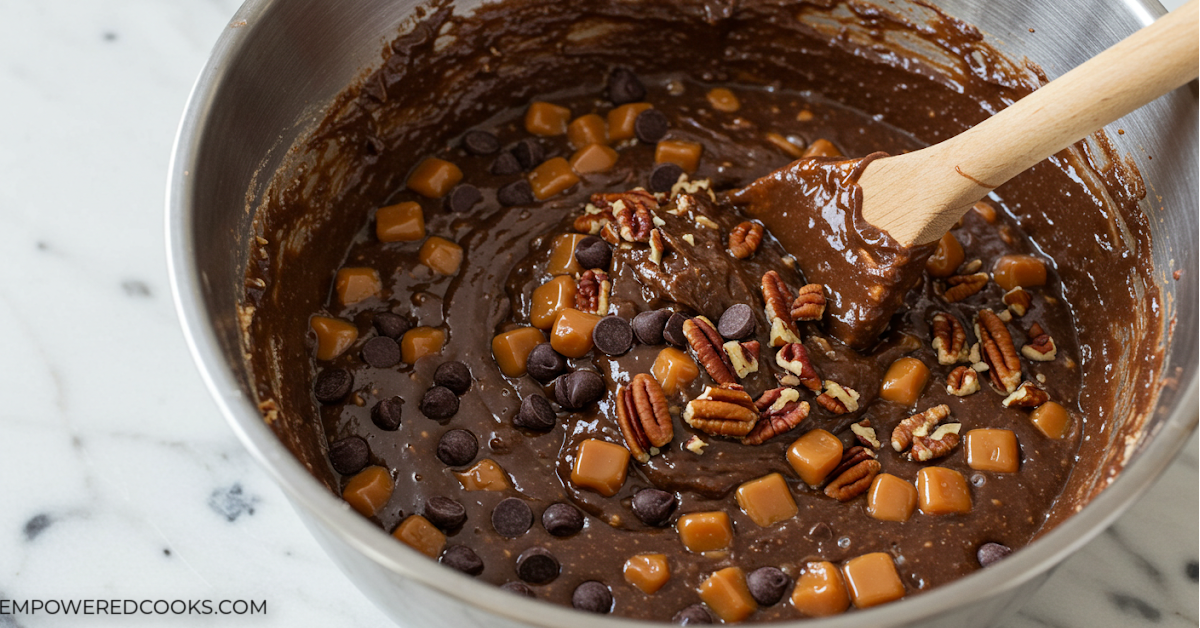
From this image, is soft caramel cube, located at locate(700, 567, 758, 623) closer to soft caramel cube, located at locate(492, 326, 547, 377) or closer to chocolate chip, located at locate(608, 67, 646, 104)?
soft caramel cube, located at locate(492, 326, 547, 377)

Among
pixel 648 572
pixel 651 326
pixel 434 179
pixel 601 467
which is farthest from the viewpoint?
pixel 434 179

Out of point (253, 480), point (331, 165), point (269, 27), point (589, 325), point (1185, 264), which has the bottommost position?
point (253, 480)

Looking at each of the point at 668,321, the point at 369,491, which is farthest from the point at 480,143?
the point at 369,491

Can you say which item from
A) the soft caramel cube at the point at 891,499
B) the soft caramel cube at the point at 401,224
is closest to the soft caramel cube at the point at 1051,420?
the soft caramel cube at the point at 891,499

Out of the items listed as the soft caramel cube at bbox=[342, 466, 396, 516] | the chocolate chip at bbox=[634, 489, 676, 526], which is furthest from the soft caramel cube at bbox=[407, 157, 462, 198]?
the chocolate chip at bbox=[634, 489, 676, 526]

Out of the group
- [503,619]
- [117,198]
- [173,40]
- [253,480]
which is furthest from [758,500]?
[173,40]

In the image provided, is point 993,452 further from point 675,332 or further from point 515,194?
point 515,194

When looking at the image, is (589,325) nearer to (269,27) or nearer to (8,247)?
(269,27)
